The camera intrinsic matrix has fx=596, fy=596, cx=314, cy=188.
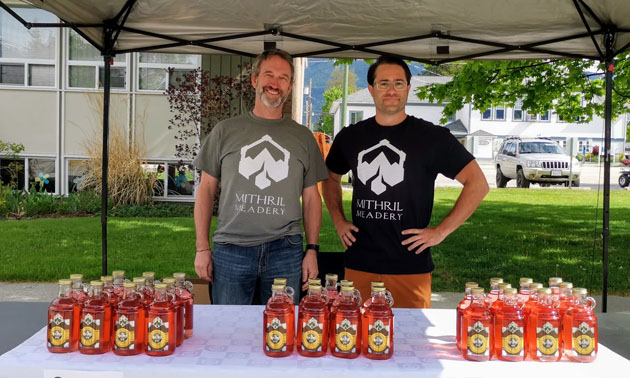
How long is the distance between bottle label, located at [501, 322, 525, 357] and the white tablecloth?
0.04 m

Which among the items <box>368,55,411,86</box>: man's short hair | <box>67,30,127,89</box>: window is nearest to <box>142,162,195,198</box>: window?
<box>67,30,127,89</box>: window

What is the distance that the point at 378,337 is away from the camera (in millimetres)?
1906

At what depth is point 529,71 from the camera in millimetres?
8898

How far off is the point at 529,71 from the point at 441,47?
17.0 ft

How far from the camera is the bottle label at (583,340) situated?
75.3 inches

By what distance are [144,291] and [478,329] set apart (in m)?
1.10

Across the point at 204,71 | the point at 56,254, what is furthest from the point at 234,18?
the point at 204,71

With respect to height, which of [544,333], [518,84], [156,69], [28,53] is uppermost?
[28,53]

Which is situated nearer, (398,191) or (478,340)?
(478,340)

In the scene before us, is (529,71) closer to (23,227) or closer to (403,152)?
(403,152)

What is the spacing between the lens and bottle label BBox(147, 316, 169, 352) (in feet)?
6.17

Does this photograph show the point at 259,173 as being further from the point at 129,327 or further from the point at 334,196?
the point at 129,327

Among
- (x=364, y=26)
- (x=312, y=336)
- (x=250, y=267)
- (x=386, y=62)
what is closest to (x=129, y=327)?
(x=312, y=336)

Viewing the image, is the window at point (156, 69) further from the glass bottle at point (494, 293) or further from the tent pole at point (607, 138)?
the glass bottle at point (494, 293)
